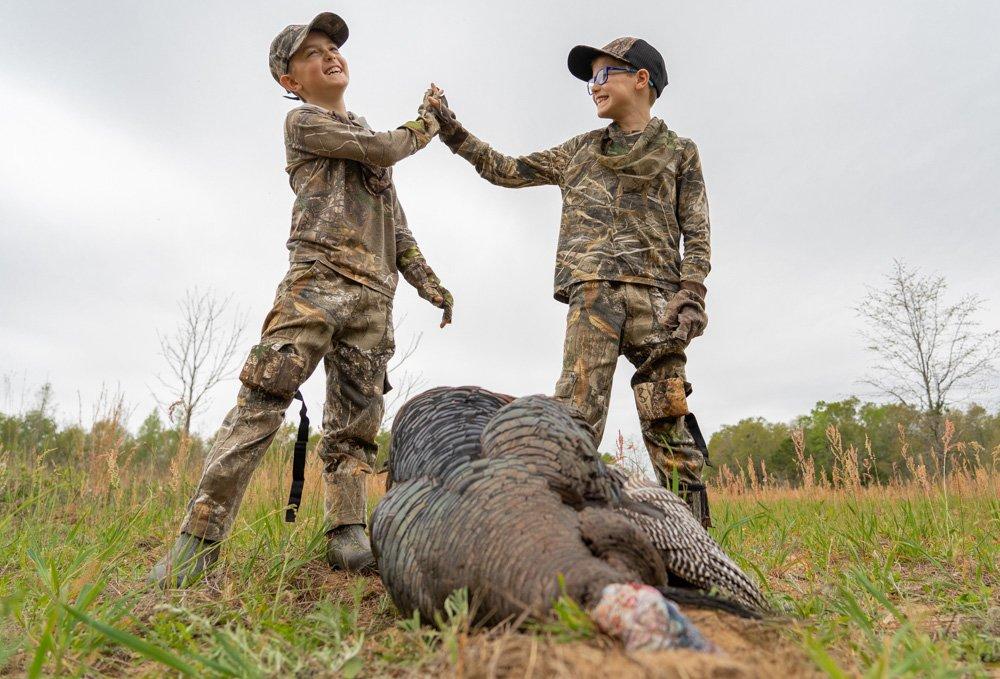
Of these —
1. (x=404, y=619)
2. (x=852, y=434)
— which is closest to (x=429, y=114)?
(x=404, y=619)

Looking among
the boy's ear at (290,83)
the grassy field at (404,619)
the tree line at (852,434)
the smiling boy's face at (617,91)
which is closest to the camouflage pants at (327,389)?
the grassy field at (404,619)

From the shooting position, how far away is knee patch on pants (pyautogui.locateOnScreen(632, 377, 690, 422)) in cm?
441

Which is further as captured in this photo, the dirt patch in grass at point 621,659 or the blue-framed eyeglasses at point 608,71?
the blue-framed eyeglasses at point 608,71

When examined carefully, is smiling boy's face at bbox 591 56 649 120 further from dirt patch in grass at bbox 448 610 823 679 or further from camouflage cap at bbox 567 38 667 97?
dirt patch in grass at bbox 448 610 823 679

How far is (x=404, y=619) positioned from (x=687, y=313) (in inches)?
112

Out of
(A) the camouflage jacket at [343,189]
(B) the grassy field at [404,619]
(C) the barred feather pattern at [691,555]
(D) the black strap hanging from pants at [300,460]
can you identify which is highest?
(A) the camouflage jacket at [343,189]

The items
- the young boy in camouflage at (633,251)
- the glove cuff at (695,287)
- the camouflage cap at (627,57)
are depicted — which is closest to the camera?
the young boy in camouflage at (633,251)

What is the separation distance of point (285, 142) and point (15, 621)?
9.24ft

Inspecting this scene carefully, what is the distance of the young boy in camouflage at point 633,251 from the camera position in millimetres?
4434

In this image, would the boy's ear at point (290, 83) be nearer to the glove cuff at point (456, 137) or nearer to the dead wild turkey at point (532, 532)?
the glove cuff at point (456, 137)

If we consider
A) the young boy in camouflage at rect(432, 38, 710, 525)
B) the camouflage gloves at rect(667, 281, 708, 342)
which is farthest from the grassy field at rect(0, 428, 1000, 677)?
the camouflage gloves at rect(667, 281, 708, 342)

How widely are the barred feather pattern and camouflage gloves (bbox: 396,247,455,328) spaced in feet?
7.16

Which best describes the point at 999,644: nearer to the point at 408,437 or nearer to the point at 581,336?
the point at 408,437

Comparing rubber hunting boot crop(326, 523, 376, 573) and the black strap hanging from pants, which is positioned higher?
the black strap hanging from pants
